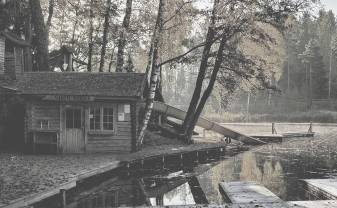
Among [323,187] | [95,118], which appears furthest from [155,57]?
[323,187]

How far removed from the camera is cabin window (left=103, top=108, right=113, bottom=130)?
21.7 meters

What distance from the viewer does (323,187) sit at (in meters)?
14.4

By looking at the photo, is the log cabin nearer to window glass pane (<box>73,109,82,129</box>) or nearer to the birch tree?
window glass pane (<box>73,109,82,129</box>)

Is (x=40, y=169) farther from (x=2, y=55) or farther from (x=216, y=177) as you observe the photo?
(x=2, y=55)

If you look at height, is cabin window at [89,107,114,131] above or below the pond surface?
above

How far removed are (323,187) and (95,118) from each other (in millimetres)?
11973

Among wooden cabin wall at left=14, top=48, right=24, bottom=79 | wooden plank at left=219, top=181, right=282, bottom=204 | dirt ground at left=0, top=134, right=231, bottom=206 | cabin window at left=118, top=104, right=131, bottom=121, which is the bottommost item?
wooden plank at left=219, top=181, right=282, bottom=204

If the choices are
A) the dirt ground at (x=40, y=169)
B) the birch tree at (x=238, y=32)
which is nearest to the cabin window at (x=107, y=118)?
the dirt ground at (x=40, y=169)

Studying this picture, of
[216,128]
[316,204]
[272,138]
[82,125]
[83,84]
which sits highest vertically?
[83,84]

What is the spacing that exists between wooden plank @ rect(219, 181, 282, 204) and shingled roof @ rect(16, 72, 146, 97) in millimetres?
7904

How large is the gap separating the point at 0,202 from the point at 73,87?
1194 cm

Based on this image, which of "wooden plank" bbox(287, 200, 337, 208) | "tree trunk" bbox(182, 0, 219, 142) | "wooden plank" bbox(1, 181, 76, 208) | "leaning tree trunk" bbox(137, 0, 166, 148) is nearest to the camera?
"wooden plank" bbox(1, 181, 76, 208)

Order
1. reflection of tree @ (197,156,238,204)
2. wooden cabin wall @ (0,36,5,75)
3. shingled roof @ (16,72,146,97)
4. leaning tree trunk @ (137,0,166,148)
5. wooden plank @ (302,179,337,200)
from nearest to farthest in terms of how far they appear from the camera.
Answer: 1. wooden plank @ (302,179,337,200)
2. reflection of tree @ (197,156,238,204)
3. shingled roof @ (16,72,146,97)
4. leaning tree trunk @ (137,0,166,148)
5. wooden cabin wall @ (0,36,5,75)

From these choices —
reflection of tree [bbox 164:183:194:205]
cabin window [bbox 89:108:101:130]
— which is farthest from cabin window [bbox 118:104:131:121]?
reflection of tree [bbox 164:183:194:205]
